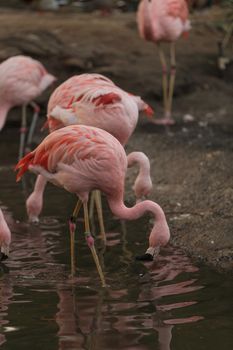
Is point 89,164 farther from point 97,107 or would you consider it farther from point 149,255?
point 97,107

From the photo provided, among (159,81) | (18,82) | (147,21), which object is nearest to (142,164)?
(18,82)

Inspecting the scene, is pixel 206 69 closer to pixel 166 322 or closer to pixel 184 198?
pixel 184 198

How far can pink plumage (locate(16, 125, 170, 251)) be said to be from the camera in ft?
17.7

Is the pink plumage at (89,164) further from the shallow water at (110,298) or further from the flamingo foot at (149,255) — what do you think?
the shallow water at (110,298)

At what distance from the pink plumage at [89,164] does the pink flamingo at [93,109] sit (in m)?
0.64

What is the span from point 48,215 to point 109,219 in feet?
1.55

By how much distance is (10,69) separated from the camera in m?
8.77

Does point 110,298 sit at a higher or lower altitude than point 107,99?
lower

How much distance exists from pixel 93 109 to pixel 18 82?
2586 mm

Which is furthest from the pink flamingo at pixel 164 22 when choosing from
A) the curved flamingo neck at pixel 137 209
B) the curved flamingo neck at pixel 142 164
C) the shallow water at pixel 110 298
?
the curved flamingo neck at pixel 137 209

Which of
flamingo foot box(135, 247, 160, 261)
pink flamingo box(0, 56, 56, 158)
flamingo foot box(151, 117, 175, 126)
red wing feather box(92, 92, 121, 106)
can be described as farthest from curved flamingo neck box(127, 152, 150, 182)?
flamingo foot box(151, 117, 175, 126)

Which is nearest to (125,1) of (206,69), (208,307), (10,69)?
(206,69)

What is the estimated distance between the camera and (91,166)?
5.43 metres

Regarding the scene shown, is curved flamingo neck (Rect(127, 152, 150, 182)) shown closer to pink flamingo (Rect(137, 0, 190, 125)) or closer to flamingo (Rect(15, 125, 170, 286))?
flamingo (Rect(15, 125, 170, 286))
